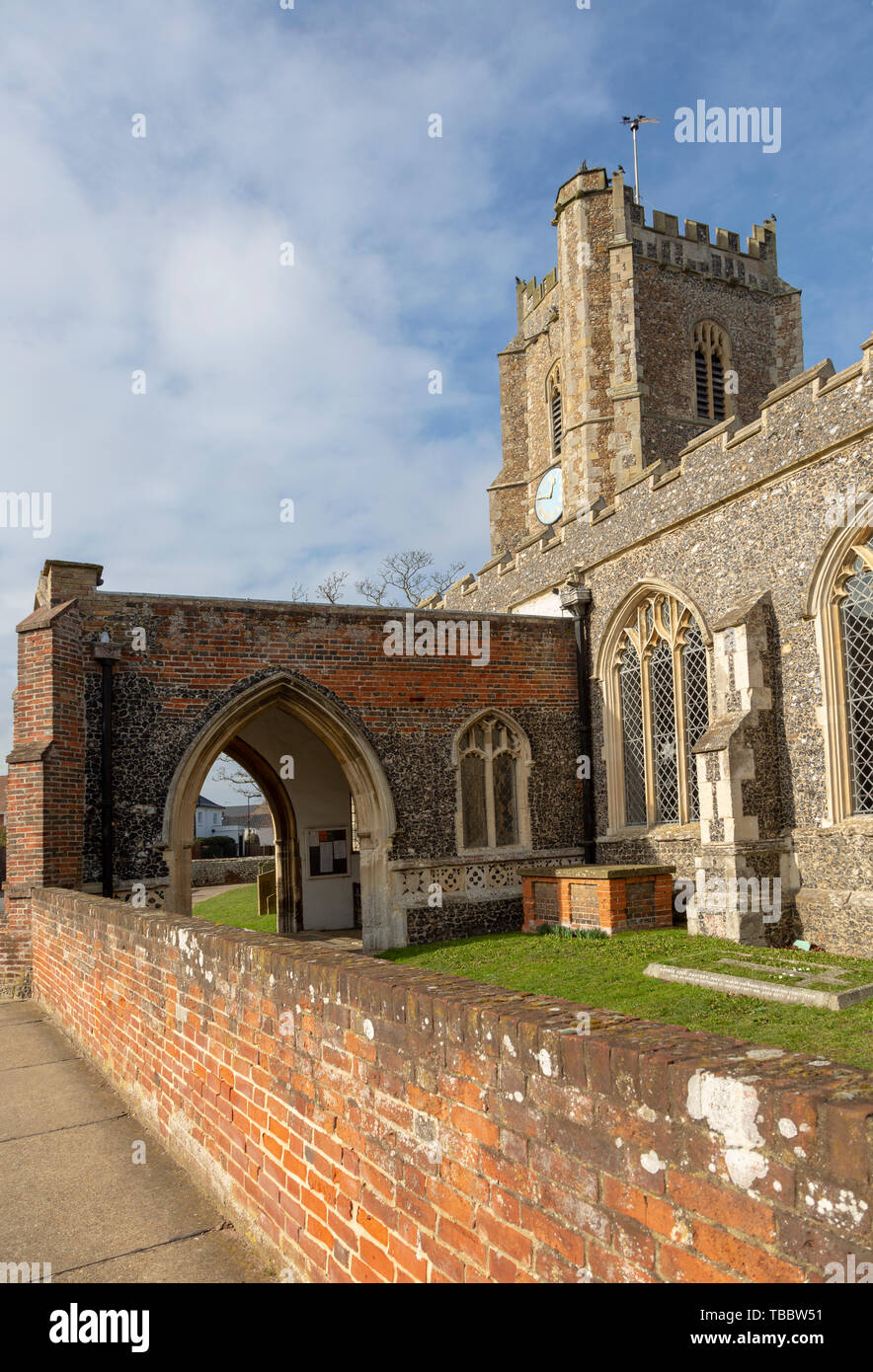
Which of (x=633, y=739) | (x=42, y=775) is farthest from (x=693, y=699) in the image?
(x=42, y=775)

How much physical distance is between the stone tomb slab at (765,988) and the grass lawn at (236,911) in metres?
8.20

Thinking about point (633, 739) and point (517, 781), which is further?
point (517, 781)

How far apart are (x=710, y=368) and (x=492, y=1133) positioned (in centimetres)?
2508

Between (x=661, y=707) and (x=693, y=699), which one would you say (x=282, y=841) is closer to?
(x=661, y=707)

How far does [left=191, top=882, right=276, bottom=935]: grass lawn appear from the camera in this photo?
18.2 meters

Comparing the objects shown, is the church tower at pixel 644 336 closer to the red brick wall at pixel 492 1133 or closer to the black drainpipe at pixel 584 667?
the black drainpipe at pixel 584 667

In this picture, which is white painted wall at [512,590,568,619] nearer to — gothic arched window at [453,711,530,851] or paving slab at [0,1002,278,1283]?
gothic arched window at [453,711,530,851]

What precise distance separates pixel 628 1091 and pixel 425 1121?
0.94m

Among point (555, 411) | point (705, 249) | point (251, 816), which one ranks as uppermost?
point (705, 249)

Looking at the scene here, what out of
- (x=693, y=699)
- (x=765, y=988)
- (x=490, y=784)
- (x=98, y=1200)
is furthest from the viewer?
(x=490, y=784)

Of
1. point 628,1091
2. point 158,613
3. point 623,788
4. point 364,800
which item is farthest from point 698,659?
point 628,1091

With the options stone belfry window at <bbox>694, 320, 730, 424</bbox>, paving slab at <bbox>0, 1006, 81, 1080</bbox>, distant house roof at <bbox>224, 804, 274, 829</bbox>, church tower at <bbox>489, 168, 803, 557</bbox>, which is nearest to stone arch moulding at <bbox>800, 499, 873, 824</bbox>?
paving slab at <bbox>0, 1006, 81, 1080</bbox>

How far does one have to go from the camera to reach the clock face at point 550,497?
25.7 metres

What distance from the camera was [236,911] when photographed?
2062 cm
